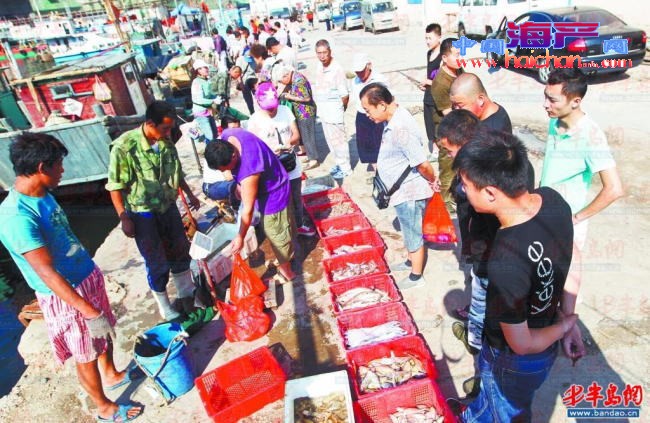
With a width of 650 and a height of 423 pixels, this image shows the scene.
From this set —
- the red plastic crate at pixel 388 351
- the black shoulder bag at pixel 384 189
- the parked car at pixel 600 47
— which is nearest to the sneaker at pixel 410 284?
the black shoulder bag at pixel 384 189

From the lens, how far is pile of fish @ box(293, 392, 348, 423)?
8.89 ft

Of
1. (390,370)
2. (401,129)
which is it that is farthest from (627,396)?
(401,129)

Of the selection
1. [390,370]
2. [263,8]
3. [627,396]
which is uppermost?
[263,8]

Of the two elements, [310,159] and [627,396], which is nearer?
[627,396]

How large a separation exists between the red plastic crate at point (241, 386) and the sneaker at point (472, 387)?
1.44 meters

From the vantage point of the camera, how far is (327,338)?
3.72 meters

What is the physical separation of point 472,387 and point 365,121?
12.5 ft

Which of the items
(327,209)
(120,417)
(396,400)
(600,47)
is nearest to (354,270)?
(327,209)

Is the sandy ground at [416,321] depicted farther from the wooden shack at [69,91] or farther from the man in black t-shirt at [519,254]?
the wooden shack at [69,91]

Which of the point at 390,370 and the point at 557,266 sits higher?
the point at 557,266

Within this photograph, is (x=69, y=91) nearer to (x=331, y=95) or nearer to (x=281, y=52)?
(x=281, y=52)

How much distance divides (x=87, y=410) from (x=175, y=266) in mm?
1455

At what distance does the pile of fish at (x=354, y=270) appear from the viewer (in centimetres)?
414

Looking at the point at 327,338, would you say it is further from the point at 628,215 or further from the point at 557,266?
the point at 628,215
